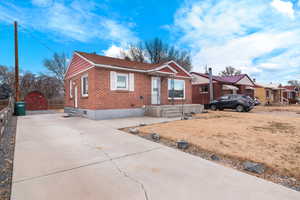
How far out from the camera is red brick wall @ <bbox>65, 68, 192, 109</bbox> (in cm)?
859

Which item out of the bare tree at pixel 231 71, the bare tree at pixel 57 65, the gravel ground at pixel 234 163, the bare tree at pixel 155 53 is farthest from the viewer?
the bare tree at pixel 231 71

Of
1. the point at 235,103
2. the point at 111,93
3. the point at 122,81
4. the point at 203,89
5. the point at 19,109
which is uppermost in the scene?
the point at 203,89

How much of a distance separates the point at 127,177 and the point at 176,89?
11131mm

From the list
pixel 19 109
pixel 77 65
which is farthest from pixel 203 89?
pixel 19 109

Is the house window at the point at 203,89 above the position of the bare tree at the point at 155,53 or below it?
below

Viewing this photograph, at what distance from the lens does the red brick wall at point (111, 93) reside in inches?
338

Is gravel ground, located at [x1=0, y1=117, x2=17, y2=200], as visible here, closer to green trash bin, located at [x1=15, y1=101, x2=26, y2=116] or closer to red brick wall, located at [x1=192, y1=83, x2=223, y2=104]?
green trash bin, located at [x1=15, y1=101, x2=26, y2=116]

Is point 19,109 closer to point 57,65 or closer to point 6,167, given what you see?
point 6,167

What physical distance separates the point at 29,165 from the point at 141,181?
230 cm

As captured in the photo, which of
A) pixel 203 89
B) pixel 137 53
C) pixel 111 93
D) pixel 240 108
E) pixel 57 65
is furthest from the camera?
pixel 137 53

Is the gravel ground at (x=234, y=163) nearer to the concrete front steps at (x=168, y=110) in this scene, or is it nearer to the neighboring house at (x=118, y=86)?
the concrete front steps at (x=168, y=110)

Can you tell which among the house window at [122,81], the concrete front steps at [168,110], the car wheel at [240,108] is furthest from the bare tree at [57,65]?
the car wheel at [240,108]

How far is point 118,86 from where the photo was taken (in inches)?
373

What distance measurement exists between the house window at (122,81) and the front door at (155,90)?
7.81 feet
